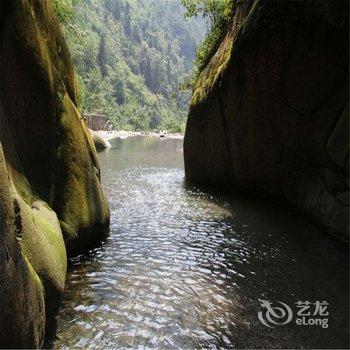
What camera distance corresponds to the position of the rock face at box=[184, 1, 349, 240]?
1152 cm

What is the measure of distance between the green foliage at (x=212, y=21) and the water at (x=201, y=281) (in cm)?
1019

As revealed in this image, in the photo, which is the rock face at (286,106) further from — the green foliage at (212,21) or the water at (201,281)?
the green foliage at (212,21)

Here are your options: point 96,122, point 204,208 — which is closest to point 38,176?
point 204,208

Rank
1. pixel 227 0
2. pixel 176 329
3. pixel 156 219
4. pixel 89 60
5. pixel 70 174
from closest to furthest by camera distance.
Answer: pixel 176 329, pixel 70 174, pixel 156 219, pixel 227 0, pixel 89 60

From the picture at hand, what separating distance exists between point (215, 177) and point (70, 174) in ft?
33.0

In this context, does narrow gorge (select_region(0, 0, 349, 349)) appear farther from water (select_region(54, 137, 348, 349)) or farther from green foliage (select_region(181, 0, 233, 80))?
green foliage (select_region(181, 0, 233, 80))

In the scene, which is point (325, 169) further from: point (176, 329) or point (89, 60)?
point (89, 60)

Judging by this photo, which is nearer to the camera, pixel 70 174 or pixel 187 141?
pixel 70 174

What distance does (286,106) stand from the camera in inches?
552

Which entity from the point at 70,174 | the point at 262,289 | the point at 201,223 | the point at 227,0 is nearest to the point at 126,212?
the point at 201,223

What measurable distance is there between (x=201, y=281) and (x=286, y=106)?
8.11 m

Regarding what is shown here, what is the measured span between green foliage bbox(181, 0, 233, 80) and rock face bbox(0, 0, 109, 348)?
422 inches

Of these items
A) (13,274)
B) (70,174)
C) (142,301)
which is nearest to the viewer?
(13,274)

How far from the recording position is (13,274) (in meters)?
4.70
